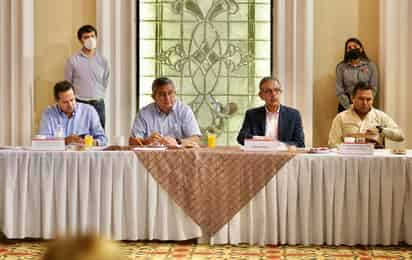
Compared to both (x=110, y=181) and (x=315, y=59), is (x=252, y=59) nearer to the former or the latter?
(x=315, y=59)

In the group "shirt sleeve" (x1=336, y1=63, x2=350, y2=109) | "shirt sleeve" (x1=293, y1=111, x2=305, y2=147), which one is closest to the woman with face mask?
"shirt sleeve" (x1=336, y1=63, x2=350, y2=109)

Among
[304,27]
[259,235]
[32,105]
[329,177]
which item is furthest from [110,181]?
[304,27]

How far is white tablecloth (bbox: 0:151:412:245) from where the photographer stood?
4500 mm

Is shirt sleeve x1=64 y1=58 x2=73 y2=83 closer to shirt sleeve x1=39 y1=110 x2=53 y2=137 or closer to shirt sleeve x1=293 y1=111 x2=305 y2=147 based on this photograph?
shirt sleeve x1=39 y1=110 x2=53 y2=137

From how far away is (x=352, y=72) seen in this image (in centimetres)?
711

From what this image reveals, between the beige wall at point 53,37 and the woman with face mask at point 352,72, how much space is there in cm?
273

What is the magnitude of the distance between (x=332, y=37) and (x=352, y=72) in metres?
0.60

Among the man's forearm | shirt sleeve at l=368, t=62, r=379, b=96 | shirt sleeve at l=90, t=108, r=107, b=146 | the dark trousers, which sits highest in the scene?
shirt sleeve at l=368, t=62, r=379, b=96

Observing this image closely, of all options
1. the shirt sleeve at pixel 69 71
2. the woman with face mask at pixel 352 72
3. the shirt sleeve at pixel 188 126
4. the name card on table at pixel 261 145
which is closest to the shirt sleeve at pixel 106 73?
the shirt sleeve at pixel 69 71

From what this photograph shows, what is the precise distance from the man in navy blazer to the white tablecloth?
786mm

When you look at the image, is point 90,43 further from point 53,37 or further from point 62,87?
point 62,87

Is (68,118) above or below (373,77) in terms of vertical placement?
below

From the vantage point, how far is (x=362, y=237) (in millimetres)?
4570

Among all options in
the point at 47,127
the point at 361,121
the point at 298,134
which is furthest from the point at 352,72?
the point at 47,127
